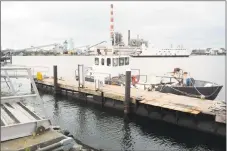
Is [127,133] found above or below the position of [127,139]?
above

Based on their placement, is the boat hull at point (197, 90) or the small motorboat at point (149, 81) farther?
the small motorboat at point (149, 81)

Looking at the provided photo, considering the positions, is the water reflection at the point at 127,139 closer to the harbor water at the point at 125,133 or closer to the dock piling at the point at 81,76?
the harbor water at the point at 125,133

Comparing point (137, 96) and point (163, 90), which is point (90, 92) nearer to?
point (137, 96)

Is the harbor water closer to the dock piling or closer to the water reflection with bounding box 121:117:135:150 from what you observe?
the water reflection with bounding box 121:117:135:150

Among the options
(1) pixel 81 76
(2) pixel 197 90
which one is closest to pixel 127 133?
(2) pixel 197 90

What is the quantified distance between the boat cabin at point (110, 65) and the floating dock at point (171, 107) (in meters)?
3.34

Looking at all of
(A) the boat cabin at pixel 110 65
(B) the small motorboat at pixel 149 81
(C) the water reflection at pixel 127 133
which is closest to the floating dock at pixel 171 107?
(C) the water reflection at pixel 127 133

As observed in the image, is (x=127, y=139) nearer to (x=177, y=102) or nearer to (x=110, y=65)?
(x=177, y=102)

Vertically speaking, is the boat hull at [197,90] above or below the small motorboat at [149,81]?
below

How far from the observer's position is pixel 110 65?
71.6 ft

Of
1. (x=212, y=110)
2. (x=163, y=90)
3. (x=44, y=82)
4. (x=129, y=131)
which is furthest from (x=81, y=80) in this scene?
(x=212, y=110)

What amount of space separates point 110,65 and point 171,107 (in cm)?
1003

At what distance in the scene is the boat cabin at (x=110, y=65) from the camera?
21.8 m

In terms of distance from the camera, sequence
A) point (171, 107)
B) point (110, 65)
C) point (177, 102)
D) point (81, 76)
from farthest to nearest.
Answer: point (110, 65) < point (81, 76) < point (177, 102) < point (171, 107)
